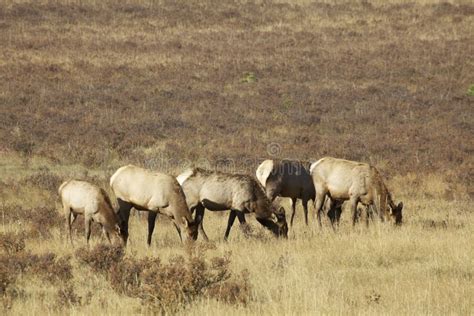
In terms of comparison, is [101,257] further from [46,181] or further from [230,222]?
[46,181]

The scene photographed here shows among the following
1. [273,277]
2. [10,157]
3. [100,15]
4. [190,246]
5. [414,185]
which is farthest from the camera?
[100,15]

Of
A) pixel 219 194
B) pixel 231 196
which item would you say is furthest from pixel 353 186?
pixel 219 194

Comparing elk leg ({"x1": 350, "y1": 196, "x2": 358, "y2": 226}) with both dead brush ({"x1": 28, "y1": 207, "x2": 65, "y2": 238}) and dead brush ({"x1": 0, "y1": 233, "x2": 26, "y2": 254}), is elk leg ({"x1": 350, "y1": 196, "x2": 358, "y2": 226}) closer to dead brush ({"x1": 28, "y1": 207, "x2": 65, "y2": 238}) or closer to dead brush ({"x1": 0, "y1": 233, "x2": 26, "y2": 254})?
dead brush ({"x1": 28, "y1": 207, "x2": 65, "y2": 238})

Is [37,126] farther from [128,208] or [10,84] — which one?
[128,208]

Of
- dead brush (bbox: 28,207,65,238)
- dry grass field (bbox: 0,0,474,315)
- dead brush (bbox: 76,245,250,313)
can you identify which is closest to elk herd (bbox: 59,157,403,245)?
dry grass field (bbox: 0,0,474,315)

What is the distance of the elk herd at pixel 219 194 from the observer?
14.4 meters

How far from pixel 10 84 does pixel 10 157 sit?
43.6ft

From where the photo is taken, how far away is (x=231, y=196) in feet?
50.2

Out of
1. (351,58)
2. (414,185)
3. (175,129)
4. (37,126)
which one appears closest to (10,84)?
(37,126)

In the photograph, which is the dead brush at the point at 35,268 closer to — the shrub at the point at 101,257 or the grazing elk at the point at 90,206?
the shrub at the point at 101,257

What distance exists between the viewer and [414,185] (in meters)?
23.6

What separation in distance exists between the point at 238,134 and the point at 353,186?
16318mm

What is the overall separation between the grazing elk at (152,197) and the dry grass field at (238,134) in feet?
2.28

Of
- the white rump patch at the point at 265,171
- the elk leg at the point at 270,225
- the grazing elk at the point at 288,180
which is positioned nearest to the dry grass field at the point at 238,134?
the elk leg at the point at 270,225
